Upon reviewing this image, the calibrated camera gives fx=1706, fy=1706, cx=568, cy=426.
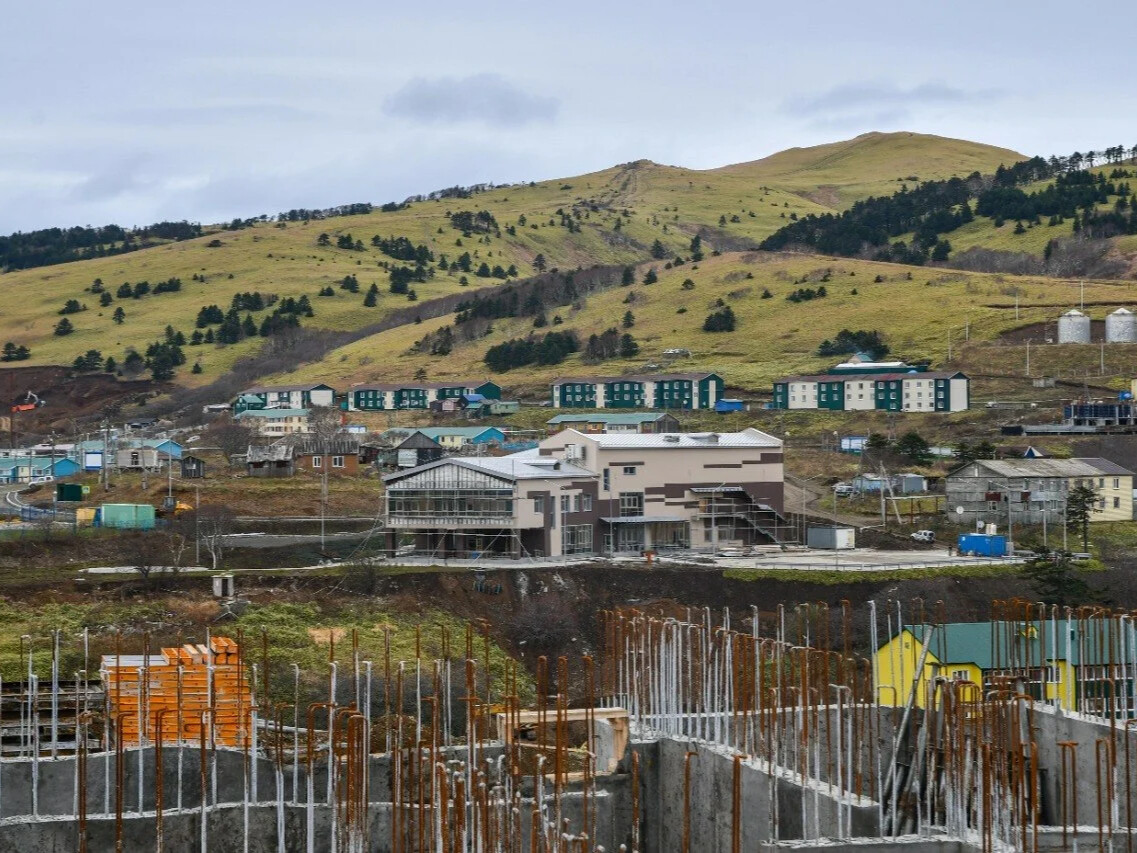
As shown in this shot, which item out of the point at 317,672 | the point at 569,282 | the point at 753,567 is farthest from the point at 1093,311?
the point at 317,672

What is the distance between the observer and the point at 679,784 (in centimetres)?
3033

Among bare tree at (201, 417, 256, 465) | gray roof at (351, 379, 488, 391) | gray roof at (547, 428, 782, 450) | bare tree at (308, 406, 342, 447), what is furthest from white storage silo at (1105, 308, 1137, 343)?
bare tree at (201, 417, 256, 465)

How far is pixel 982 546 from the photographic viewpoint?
66625 mm

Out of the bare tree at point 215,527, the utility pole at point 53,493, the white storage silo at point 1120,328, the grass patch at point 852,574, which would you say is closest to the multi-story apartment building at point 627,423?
the bare tree at point 215,527

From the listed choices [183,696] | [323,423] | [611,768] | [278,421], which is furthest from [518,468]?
[278,421]

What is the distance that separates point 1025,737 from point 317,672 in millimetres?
22074

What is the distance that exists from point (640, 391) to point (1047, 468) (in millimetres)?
42488

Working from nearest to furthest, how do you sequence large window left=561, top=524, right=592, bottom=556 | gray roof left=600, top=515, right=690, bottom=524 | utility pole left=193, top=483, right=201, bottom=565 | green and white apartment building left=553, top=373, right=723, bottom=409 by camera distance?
utility pole left=193, top=483, right=201, bottom=565
large window left=561, top=524, right=592, bottom=556
gray roof left=600, top=515, right=690, bottom=524
green and white apartment building left=553, top=373, right=723, bottom=409

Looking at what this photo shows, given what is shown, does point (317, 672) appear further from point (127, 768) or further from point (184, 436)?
point (184, 436)

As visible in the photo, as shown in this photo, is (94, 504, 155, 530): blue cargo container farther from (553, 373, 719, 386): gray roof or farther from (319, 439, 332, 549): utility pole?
(553, 373, 719, 386): gray roof

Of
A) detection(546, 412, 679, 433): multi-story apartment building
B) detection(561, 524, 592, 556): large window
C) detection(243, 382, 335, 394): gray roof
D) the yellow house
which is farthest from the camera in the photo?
detection(243, 382, 335, 394): gray roof

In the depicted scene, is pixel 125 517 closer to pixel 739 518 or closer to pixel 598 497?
pixel 598 497

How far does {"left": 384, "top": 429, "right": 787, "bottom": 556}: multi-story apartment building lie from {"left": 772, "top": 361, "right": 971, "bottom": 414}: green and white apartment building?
29.2 m

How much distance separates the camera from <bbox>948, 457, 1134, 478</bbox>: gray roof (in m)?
73.5
